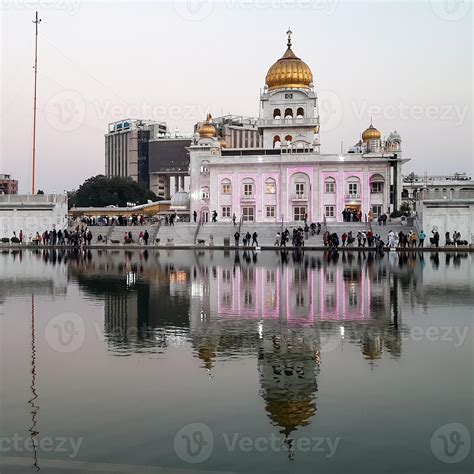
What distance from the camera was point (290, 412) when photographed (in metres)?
7.06

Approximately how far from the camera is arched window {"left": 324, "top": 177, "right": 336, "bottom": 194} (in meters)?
61.5

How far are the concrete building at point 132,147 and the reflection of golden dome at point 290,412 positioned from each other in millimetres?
145455

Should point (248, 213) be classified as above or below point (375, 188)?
below

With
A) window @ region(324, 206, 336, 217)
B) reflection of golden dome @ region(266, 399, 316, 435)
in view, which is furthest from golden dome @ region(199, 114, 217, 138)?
reflection of golden dome @ region(266, 399, 316, 435)

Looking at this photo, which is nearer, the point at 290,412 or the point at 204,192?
the point at 290,412

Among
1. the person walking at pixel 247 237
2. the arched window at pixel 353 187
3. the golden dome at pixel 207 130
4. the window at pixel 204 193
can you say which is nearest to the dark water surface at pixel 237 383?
the person walking at pixel 247 237

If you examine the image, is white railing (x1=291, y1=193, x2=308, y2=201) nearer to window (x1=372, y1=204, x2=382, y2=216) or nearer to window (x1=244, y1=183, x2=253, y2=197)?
window (x1=244, y1=183, x2=253, y2=197)

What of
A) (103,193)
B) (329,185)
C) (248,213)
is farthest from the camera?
(103,193)

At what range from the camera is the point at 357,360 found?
30.7 feet

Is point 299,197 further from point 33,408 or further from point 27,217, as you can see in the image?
point 33,408

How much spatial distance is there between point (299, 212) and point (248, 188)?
5.37 m

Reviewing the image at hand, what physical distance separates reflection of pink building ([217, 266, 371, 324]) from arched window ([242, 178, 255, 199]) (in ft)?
126

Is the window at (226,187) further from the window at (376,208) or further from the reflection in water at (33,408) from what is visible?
the reflection in water at (33,408)

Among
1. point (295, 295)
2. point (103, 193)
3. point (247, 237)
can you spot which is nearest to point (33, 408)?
point (295, 295)
